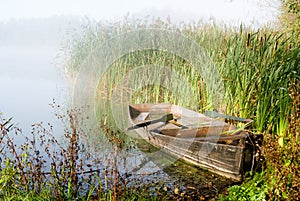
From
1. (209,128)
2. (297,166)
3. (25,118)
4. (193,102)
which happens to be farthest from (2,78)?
(297,166)

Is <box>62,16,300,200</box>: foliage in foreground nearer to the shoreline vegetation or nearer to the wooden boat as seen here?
the shoreline vegetation

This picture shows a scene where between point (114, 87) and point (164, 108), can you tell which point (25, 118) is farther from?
point (164, 108)

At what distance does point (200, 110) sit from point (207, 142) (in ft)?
5.62

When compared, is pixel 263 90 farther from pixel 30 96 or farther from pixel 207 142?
pixel 30 96

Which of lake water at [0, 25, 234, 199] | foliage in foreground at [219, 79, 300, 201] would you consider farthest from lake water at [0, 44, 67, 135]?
foliage in foreground at [219, 79, 300, 201]

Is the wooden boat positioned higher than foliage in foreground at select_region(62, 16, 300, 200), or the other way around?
foliage in foreground at select_region(62, 16, 300, 200)

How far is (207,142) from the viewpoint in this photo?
3787 millimetres

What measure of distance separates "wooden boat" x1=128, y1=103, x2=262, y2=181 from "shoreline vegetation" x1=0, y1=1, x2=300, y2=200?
180 millimetres

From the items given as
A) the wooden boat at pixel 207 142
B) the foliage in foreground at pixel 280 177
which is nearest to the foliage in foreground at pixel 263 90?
the foliage in foreground at pixel 280 177

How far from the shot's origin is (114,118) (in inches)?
281

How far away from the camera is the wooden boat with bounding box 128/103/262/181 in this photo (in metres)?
3.57

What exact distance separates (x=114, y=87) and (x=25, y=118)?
6.73 ft

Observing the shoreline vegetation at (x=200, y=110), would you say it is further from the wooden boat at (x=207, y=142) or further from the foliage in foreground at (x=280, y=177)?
the wooden boat at (x=207, y=142)

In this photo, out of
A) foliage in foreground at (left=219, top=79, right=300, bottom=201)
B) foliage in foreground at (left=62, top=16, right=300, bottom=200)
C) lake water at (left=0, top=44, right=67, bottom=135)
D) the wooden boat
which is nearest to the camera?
foliage in foreground at (left=219, top=79, right=300, bottom=201)
